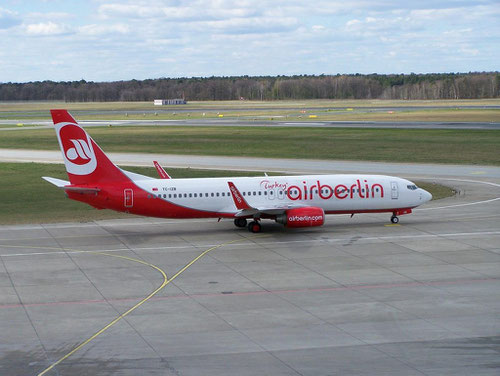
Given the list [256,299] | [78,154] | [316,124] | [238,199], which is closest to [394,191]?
[238,199]

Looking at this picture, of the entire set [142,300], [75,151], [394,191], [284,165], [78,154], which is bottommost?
[142,300]

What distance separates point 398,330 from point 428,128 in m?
98.8

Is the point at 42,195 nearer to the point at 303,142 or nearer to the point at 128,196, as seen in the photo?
the point at 128,196

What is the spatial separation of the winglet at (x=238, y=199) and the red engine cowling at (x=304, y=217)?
2.65 metres

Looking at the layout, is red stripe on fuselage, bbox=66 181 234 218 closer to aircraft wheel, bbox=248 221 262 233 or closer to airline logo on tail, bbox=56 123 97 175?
airline logo on tail, bbox=56 123 97 175

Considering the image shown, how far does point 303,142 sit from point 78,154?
6287cm

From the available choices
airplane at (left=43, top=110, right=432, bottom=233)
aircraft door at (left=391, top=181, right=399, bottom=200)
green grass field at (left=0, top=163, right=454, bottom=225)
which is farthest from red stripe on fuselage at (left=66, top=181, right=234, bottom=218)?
aircraft door at (left=391, top=181, right=399, bottom=200)

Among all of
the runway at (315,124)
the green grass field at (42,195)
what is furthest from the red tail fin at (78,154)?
the runway at (315,124)

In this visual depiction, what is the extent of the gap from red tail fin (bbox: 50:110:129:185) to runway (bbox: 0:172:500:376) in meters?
4.09

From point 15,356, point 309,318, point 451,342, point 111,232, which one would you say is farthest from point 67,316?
point 111,232

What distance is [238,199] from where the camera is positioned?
46500mm

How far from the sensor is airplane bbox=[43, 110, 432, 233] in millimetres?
45688

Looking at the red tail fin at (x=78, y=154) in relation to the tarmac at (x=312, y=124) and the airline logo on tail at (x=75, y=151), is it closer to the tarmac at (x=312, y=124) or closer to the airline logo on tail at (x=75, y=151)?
the airline logo on tail at (x=75, y=151)

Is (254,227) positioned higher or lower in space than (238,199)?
lower
